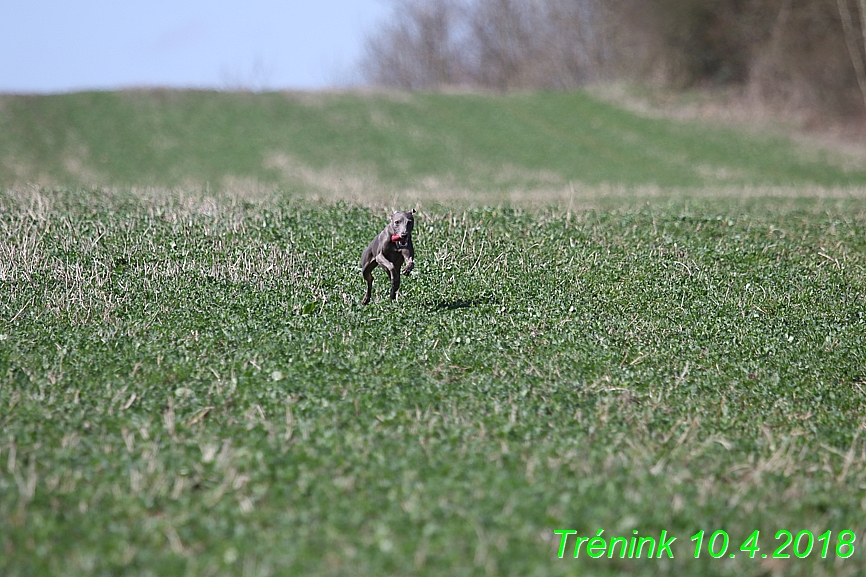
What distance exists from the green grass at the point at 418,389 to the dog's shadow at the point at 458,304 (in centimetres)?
6

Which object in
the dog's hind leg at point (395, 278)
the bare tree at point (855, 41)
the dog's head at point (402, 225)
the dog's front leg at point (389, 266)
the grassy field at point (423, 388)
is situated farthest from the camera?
the bare tree at point (855, 41)

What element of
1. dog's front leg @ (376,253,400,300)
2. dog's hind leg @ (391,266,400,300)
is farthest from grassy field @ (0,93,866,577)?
dog's front leg @ (376,253,400,300)

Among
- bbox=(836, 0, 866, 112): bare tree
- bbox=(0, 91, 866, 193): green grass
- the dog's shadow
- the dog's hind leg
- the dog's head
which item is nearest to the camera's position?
the dog's head

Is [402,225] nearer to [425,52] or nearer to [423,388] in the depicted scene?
[423,388]

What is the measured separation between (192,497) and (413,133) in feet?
129

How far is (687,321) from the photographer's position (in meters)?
10.9

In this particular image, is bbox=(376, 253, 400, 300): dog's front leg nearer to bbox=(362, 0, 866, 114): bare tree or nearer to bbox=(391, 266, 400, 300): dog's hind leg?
bbox=(391, 266, 400, 300): dog's hind leg

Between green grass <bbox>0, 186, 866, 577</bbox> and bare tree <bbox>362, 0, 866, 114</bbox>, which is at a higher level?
bare tree <bbox>362, 0, 866, 114</bbox>

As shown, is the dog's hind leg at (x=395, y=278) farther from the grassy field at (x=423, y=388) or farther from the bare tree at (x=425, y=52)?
the bare tree at (x=425, y=52)

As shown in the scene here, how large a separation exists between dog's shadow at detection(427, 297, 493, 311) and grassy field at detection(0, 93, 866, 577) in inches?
2.5

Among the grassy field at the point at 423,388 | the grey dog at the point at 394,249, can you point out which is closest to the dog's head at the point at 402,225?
the grey dog at the point at 394,249

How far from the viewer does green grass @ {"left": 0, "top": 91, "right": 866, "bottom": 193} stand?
114ft

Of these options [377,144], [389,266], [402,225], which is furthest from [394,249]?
[377,144]

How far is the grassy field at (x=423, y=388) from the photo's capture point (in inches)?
218
